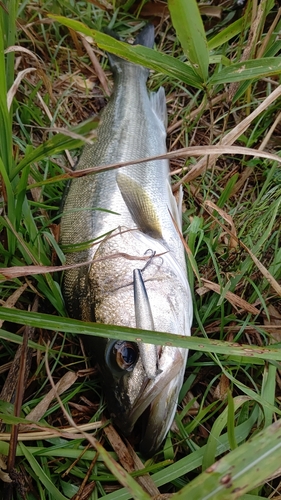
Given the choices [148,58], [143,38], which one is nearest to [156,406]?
[148,58]

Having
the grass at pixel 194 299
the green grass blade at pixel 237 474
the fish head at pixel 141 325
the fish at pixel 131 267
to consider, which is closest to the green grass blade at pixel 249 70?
the grass at pixel 194 299

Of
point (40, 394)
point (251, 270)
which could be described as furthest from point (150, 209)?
point (40, 394)

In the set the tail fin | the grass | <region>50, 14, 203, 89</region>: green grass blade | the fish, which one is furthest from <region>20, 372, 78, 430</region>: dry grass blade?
the tail fin

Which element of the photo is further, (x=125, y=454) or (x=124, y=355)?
(x=125, y=454)

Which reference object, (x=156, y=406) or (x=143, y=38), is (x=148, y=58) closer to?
(x=143, y=38)

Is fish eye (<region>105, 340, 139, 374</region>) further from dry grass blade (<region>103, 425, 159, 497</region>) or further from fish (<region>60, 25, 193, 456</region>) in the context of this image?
dry grass blade (<region>103, 425, 159, 497</region>)

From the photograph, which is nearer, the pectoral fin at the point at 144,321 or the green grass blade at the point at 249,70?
the pectoral fin at the point at 144,321

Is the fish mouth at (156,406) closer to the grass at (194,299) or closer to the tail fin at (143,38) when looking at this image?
the grass at (194,299)
